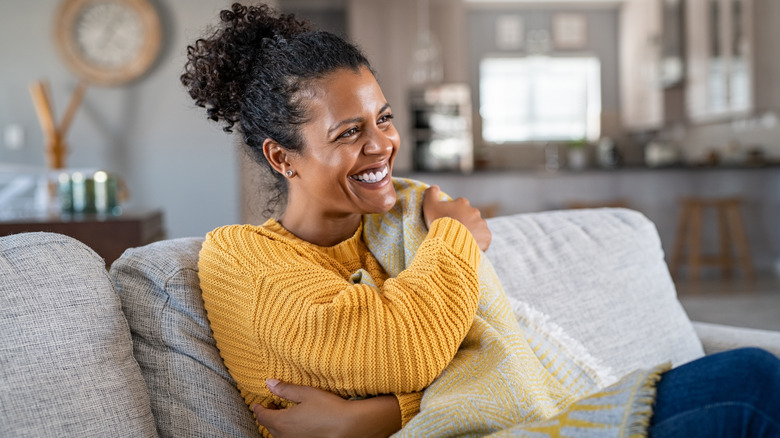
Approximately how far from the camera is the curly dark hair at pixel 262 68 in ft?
4.17

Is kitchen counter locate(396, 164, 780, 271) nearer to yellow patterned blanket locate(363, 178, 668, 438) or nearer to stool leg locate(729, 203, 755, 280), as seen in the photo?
stool leg locate(729, 203, 755, 280)

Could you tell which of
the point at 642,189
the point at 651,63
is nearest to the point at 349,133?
the point at 642,189

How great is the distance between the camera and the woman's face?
1.25 meters

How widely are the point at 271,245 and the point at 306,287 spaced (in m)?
0.13

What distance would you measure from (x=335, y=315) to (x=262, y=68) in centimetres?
48

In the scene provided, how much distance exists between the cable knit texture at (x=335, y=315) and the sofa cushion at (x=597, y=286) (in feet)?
1.19

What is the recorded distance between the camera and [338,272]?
1.32 m

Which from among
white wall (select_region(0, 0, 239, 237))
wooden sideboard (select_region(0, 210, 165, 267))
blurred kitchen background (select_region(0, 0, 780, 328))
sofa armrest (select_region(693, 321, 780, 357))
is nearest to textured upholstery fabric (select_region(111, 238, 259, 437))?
sofa armrest (select_region(693, 321, 780, 357))

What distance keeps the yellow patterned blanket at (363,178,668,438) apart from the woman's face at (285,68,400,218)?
0.30 feet

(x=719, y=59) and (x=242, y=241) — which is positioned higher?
(x=719, y=59)

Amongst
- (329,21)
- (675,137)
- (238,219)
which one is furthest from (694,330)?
(329,21)

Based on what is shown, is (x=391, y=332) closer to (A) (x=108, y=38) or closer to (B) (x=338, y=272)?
(B) (x=338, y=272)

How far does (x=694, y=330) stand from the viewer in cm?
178

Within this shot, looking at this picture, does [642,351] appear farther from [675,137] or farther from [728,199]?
[675,137]
